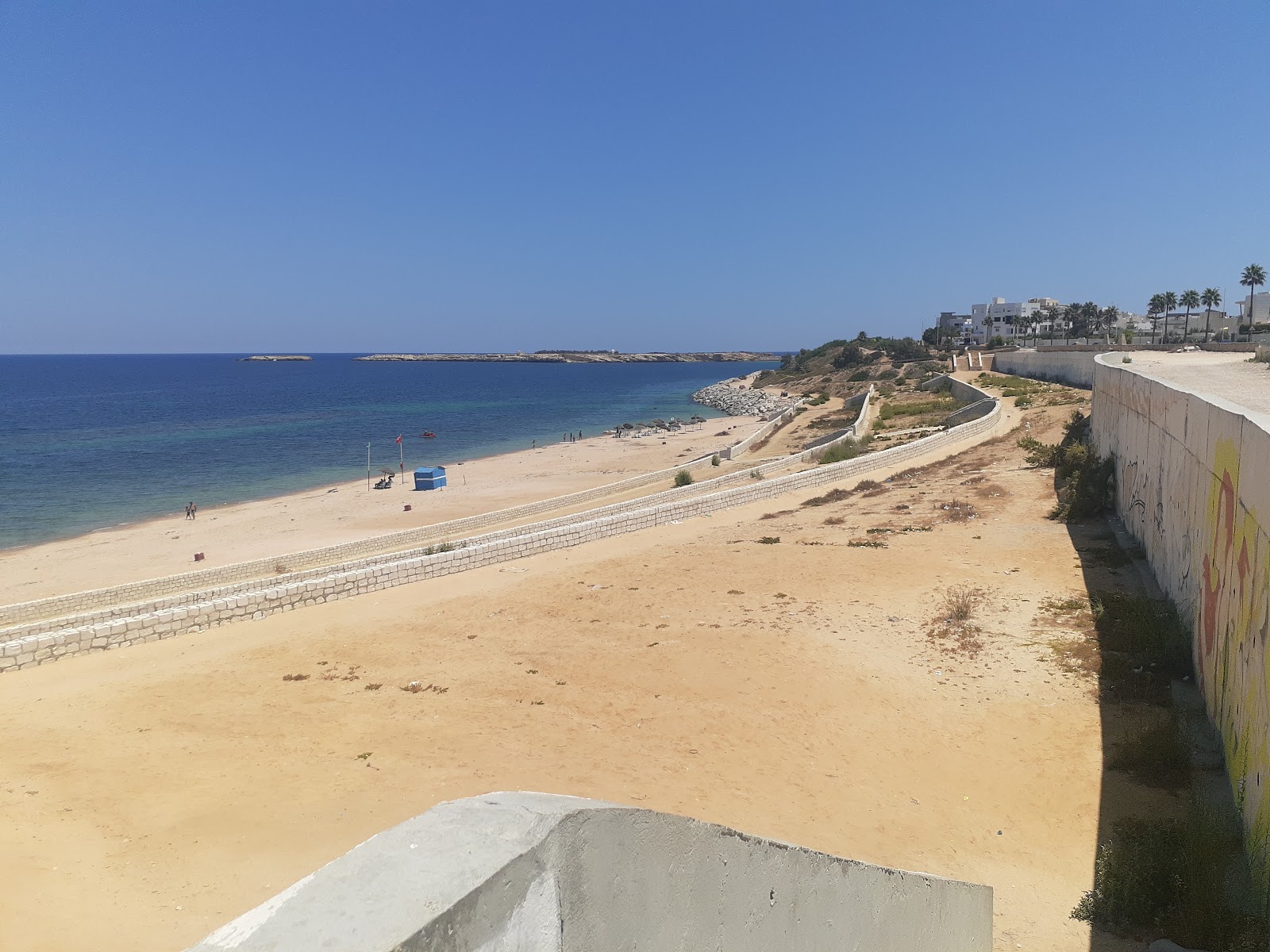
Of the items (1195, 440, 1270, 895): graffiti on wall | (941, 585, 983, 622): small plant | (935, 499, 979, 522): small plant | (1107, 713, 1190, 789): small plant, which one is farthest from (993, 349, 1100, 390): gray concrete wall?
(1107, 713, 1190, 789): small plant

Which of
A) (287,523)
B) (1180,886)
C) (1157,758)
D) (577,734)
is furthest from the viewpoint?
(287,523)

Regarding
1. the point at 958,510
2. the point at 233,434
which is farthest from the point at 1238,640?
the point at 233,434

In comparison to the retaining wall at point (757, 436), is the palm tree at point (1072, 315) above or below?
above

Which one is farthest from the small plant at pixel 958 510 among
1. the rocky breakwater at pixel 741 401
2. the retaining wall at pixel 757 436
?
the rocky breakwater at pixel 741 401

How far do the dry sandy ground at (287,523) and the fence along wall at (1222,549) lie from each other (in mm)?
24090

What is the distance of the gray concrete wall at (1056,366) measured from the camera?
3972 centimetres

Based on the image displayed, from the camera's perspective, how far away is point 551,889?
6.61 feet

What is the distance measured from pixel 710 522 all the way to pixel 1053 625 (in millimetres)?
11099

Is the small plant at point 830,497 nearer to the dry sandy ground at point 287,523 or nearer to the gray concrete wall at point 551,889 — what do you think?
the dry sandy ground at point 287,523

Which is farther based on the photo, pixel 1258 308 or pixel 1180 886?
pixel 1258 308

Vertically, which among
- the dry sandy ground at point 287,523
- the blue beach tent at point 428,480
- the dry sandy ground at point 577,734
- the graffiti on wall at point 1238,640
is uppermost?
the graffiti on wall at point 1238,640

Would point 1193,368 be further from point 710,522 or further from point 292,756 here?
point 292,756

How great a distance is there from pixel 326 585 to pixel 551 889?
14.9 m

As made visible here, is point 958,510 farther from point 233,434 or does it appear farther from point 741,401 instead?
point 741,401
